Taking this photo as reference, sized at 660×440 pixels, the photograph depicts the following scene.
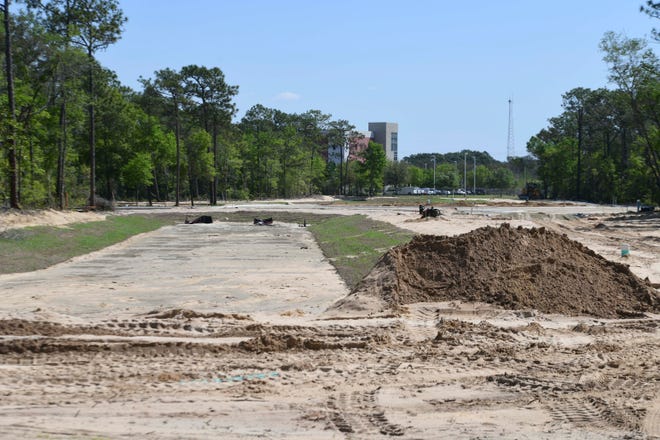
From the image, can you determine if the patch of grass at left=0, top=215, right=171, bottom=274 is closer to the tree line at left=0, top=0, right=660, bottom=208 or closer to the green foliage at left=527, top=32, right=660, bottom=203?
the tree line at left=0, top=0, right=660, bottom=208

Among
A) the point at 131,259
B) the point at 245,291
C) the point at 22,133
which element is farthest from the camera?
the point at 22,133

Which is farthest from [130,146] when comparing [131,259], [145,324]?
[145,324]

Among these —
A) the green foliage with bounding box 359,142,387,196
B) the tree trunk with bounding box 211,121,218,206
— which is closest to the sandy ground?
the tree trunk with bounding box 211,121,218,206

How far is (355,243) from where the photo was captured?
3030cm

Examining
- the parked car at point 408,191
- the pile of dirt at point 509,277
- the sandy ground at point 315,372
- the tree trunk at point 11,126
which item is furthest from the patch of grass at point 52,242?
the parked car at point 408,191

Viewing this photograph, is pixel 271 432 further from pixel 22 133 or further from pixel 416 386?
pixel 22 133

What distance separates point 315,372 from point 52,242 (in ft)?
76.6

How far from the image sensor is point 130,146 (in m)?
71.2

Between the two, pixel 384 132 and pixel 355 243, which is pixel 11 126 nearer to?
pixel 355 243

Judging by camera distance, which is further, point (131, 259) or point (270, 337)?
point (131, 259)

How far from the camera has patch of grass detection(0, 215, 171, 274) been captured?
23.7 metres

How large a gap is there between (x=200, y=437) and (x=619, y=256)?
20.0 metres

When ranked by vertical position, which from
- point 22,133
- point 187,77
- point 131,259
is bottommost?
point 131,259

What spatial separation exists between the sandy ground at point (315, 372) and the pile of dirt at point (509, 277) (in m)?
0.59
